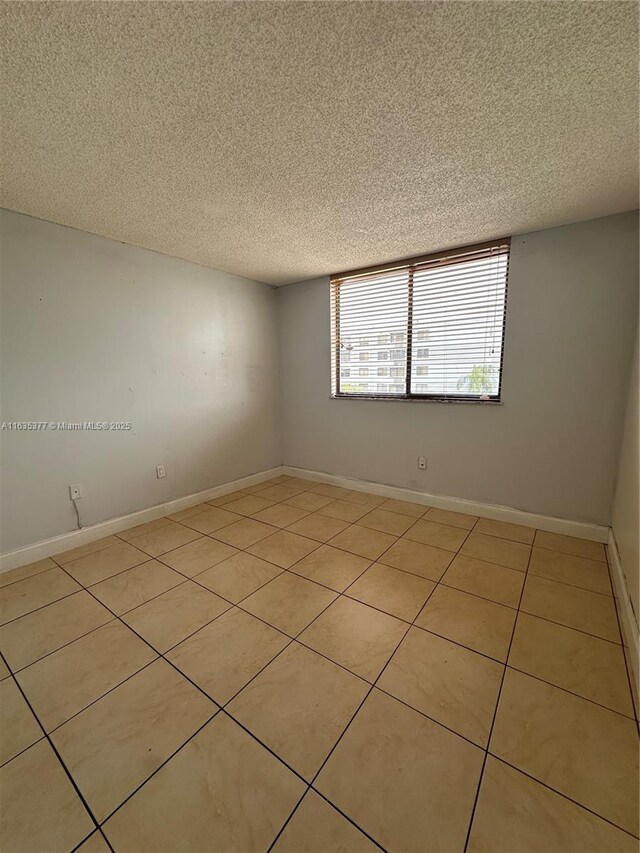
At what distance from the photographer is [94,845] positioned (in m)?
0.86

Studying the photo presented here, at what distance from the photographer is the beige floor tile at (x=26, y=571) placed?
2.02 m

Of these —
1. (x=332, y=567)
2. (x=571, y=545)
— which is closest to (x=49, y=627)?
(x=332, y=567)

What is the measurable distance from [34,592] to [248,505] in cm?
163

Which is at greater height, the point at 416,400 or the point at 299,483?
the point at 416,400

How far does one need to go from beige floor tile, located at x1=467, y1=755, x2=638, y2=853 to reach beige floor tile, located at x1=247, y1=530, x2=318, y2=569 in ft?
4.60

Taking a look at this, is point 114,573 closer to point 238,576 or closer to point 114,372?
point 238,576

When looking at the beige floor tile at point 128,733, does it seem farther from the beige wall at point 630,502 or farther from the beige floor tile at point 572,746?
the beige wall at point 630,502

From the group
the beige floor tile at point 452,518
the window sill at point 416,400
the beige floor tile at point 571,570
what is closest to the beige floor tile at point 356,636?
the beige floor tile at point 571,570

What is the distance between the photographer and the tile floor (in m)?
0.90

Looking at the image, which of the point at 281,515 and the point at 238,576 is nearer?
the point at 238,576

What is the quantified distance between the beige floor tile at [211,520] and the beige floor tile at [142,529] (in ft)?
0.59

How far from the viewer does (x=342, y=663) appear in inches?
55.4

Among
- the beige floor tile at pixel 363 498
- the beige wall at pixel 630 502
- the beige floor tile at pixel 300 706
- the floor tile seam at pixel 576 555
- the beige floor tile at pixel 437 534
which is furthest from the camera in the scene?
the beige floor tile at pixel 363 498

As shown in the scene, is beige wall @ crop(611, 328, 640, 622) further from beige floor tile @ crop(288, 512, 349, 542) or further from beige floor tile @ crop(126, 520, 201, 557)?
beige floor tile @ crop(126, 520, 201, 557)
